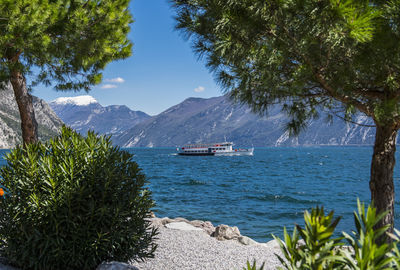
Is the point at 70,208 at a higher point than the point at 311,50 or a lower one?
lower

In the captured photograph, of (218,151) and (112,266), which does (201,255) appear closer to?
(112,266)

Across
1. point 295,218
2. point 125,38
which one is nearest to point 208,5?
point 125,38

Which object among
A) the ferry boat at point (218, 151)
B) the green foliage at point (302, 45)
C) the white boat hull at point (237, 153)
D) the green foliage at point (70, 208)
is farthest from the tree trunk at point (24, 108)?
the white boat hull at point (237, 153)

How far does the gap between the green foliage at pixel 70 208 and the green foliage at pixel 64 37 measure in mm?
2988

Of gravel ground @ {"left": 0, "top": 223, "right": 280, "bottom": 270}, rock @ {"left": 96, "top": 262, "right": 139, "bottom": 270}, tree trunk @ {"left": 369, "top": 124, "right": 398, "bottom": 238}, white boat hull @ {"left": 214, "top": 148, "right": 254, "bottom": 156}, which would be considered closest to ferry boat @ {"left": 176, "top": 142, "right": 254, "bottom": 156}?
white boat hull @ {"left": 214, "top": 148, "right": 254, "bottom": 156}

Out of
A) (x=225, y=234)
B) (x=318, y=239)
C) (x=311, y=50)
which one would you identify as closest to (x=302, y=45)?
(x=311, y=50)

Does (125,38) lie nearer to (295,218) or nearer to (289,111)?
(289,111)

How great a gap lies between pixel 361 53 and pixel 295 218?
1504cm

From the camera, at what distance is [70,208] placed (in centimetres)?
436

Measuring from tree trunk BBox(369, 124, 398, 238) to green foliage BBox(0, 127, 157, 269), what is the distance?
Result: 3.67 m

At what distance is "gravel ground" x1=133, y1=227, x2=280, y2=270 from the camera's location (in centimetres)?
606

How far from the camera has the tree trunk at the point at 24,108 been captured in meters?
7.80

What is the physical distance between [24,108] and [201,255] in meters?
5.44

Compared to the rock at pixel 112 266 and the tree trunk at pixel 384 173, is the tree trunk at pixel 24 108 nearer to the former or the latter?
the rock at pixel 112 266
